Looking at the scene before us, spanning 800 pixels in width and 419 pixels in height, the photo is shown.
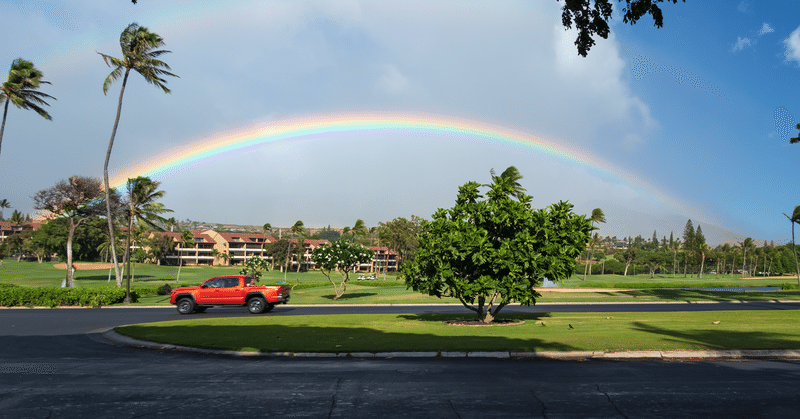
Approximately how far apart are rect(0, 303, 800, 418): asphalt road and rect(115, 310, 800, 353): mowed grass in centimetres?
127

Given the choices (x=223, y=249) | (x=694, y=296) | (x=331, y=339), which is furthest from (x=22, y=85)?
(x=223, y=249)

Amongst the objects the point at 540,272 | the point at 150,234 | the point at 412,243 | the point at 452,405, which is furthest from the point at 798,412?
the point at 150,234

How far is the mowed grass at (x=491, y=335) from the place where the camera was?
12.6 m

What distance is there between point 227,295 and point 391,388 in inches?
851

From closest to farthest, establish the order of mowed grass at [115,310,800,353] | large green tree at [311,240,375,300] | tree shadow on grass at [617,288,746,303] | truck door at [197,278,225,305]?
1. mowed grass at [115,310,800,353]
2. truck door at [197,278,225,305]
3. tree shadow on grass at [617,288,746,303]
4. large green tree at [311,240,375,300]

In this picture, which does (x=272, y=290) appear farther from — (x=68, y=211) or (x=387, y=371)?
(x=68, y=211)

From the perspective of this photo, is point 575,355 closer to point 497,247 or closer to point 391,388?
point 391,388

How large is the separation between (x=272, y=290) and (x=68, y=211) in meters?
40.4

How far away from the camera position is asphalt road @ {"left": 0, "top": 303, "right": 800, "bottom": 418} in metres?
7.21

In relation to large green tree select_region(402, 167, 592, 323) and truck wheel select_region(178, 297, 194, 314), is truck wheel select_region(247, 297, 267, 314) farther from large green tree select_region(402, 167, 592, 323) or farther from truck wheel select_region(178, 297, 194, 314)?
large green tree select_region(402, 167, 592, 323)

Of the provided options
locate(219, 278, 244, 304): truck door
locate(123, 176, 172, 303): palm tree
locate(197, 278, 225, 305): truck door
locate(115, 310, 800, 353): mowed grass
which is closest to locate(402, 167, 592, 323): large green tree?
locate(115, 310, 800, 353): mowed grass

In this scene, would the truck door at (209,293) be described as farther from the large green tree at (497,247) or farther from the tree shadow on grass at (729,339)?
the tree shadow on grass at (729,339)

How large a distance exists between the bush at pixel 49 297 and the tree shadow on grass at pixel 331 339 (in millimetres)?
19209

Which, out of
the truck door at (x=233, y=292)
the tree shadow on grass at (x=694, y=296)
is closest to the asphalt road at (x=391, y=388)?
the truck door at (x=233, y=292)
